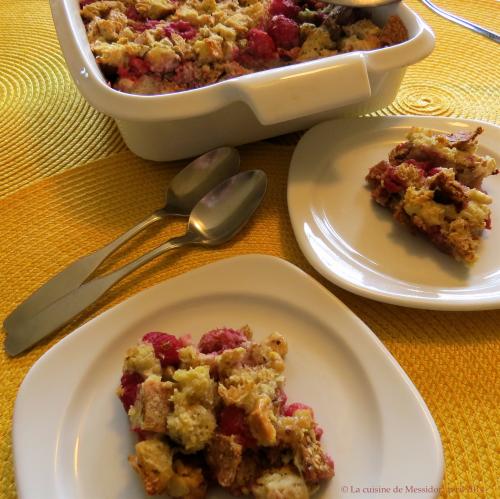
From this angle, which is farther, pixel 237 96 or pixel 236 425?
pixel 237 96

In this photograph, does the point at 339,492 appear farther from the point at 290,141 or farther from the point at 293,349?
the point at 290,141

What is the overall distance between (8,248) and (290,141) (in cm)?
51

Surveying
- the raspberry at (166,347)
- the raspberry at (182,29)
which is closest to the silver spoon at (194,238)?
the raspberry at (166,347)

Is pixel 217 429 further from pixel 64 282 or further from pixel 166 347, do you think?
pixel 64 282

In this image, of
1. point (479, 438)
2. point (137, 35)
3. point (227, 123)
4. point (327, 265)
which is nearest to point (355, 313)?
point (327, 265)

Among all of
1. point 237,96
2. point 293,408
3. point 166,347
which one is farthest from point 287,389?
point 237,96

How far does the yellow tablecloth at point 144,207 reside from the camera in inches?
26.6

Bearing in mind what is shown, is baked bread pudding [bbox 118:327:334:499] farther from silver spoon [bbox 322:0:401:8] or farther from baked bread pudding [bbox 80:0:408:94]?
silver spoon [bbox 322:0:401:8]

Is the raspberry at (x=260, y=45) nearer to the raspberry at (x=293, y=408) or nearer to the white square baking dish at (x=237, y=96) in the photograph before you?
the white square baking dish at (x=237, y=96)

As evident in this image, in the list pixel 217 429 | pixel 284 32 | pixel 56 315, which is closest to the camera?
pixel 217 429

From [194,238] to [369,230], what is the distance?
0.27 meters

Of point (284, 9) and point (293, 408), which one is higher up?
point (284, 9)

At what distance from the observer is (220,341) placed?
26.1 inches

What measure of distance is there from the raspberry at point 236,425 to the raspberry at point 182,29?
25.2 inches
